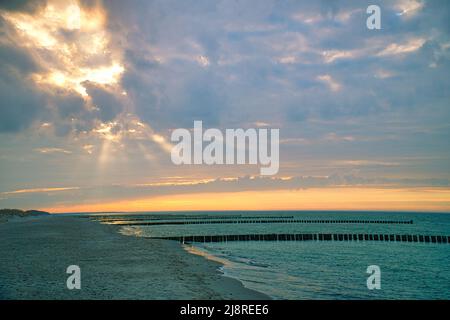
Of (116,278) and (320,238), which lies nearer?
(116,278)

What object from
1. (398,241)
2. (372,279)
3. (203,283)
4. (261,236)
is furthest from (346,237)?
(203,283)

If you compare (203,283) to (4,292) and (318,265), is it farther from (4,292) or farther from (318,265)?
(318,265)

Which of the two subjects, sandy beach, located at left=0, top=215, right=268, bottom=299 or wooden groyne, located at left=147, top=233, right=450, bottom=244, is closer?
sandy beach, located at left=0, top=215, right=268, bottom=299

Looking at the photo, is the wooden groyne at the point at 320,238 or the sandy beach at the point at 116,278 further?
the wooden groyne at the point at 320,238

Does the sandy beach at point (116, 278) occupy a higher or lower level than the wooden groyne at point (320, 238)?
higher

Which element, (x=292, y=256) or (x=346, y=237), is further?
(x=346, y=237)

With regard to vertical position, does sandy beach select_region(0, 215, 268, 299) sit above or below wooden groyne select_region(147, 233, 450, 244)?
above

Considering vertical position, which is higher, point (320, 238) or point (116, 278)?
point (116, 278)

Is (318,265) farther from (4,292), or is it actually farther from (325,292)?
(4,292)
